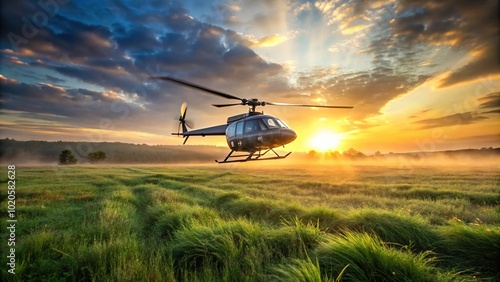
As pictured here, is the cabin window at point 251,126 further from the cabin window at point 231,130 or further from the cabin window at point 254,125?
the cabin window at point 231,130

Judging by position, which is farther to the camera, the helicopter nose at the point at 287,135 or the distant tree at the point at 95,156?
the distant tree at the point at 95,156

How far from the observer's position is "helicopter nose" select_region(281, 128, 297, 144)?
1105cm

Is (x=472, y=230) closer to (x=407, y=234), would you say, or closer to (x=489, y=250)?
(x=489, y=250)

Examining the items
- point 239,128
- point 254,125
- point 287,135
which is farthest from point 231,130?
point 287,135

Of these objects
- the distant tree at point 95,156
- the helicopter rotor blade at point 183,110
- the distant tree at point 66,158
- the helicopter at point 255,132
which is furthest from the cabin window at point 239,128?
the distant tree at point 95,156

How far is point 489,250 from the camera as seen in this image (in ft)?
18.6

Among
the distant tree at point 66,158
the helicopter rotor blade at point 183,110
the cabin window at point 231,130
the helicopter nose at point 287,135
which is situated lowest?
the distant tree at point 66,158

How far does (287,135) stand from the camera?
11.1 m

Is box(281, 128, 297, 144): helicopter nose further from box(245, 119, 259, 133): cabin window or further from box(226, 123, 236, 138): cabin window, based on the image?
box(226, 123, 236, 138): cabin window

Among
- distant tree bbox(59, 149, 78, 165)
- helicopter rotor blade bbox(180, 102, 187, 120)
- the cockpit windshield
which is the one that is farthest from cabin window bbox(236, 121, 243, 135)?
distant tree bbox(59, 149, 78, 165)

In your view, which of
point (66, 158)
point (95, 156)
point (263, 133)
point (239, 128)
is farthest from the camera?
point (95, 156)

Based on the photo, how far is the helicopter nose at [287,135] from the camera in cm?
1105

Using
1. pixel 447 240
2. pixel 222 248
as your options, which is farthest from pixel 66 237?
pixel 447 240

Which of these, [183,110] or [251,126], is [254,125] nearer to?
[251,126]
